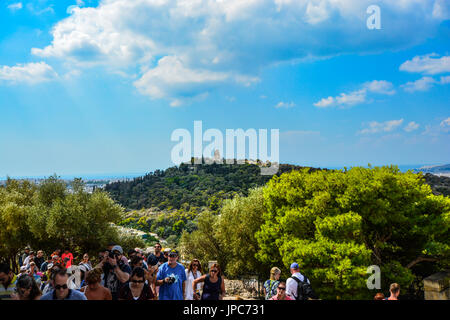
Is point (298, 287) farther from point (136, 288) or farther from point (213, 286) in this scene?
point (136, 288)

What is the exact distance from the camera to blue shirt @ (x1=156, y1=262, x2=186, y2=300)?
24.7ft

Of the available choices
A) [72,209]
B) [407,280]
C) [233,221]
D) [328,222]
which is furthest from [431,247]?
[72,209]

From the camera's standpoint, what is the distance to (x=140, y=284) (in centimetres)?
625

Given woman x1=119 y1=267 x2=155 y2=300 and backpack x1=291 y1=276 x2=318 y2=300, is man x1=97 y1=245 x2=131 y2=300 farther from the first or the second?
backpack x1=291 y1=276 x2=318 y2=300

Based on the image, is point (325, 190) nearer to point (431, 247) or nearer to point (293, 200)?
point (293, 200)

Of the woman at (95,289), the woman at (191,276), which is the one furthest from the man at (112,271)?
the woman at (191,276)

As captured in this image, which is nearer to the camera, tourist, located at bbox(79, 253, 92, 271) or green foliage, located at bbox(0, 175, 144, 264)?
tourist, located at bbox(79, 253, 92, 271)

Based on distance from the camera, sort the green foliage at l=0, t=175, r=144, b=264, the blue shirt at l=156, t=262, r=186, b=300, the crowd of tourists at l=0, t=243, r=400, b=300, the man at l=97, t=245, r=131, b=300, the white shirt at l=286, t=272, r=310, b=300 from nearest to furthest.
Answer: the crowd of tourists at l=0, t=243, r=400, b=300, the man at l=97, t=245, r=131, b=300, the blue shirt at l=156, t=262, r=186, b=300, the white shirt at l=286, t=272, r=310, b=300, the green foliage at l=0, t=175, r=144, b=264

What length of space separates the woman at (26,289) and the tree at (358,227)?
14.0 meters

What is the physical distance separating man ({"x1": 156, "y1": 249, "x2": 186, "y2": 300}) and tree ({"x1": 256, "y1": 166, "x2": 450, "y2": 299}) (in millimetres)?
10714

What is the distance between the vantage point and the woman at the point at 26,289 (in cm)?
536

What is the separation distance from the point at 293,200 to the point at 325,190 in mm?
2444

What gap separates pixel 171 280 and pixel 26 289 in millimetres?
3049

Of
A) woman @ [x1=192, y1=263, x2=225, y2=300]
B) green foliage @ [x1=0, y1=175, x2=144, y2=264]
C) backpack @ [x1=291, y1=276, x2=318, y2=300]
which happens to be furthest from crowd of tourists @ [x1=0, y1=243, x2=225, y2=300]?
green foliage @ [x1=0, y1=175, x2=144, y2=264]
